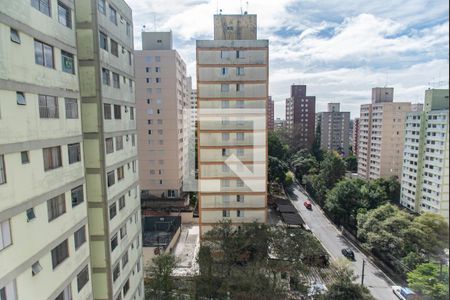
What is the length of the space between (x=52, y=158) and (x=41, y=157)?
0.31m

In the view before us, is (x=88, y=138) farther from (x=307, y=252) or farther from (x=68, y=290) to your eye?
(x=307, y=252)

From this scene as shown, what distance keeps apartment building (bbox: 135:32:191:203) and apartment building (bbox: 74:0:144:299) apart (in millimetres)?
11884

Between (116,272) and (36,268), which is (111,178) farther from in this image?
(36,268)

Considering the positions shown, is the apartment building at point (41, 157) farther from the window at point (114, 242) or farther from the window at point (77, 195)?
the window at point (114, 242)

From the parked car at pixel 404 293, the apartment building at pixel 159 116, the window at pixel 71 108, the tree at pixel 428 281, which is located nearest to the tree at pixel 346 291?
the tree at pixel 428 281

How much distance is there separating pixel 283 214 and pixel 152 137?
430 inches

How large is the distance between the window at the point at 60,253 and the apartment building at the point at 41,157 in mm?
17

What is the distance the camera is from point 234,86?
12.6 m

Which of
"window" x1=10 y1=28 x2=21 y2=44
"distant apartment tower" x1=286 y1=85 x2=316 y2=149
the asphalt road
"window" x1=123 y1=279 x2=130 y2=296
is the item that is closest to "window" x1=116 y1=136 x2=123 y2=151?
"window" x1=10 y1=28 x2=21 y2=44

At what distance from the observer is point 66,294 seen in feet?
16.6

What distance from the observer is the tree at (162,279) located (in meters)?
8.86

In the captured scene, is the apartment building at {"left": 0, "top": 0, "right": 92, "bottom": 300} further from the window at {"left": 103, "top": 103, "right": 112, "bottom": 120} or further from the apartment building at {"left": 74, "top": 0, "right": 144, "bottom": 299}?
the window at {"left": 103, "top": 103, "right": 112, "bottom": 120}

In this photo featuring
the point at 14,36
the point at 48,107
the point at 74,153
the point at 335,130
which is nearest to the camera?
the point at 14,36

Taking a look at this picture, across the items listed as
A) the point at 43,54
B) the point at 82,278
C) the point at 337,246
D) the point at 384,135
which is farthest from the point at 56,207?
the point at 384,135
